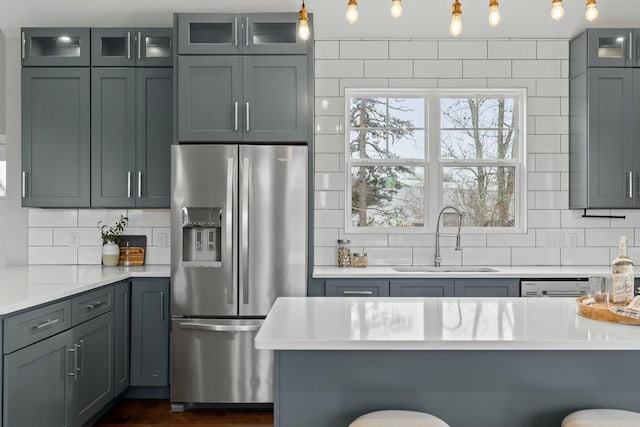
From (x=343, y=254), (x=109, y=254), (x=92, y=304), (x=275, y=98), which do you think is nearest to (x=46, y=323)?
(x=92, y=304)

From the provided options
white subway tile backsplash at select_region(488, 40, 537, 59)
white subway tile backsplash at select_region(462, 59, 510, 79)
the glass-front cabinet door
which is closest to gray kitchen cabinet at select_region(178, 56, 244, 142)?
white subway tile backsplash at select_region(462, 59, 510, 79)

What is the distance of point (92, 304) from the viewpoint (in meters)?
3.03

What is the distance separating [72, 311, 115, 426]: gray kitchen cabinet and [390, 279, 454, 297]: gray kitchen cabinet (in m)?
1.79

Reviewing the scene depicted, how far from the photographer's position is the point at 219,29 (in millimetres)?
3688

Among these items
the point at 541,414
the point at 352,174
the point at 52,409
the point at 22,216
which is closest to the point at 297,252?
the point at 352,174

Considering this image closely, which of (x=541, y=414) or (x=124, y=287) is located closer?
(x=541, y=414)

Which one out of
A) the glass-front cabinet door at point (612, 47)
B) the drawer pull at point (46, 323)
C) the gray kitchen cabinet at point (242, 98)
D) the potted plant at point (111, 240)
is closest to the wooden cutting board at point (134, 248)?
the potted plant at point (111, 240)

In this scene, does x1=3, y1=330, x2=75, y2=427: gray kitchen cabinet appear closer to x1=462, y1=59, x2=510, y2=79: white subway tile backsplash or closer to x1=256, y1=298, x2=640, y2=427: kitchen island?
x1=256, y1=298, x2=640, y2=427: kitchen island

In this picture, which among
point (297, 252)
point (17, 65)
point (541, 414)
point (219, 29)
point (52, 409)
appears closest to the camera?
point (541, 414)

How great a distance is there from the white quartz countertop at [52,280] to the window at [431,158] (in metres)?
1.71

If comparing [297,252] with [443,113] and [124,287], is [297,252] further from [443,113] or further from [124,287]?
[443,113]

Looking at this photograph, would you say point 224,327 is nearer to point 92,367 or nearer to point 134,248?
point 92,367

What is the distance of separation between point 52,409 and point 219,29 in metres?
2.53

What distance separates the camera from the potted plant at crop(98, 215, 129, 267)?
398cm
